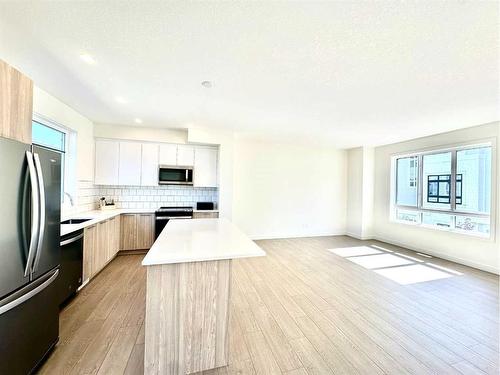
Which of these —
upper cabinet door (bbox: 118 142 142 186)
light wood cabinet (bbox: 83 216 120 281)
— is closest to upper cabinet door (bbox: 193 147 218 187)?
upper cabinet door (bbox: 118 142 142 186)

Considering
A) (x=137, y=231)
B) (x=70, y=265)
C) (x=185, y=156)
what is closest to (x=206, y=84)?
(x=185, y=156)

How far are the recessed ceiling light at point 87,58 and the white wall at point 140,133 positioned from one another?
247 centimetres

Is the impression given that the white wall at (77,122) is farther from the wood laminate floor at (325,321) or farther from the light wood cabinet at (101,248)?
the wood laminate floor at (325,321)

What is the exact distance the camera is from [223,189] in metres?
4.84

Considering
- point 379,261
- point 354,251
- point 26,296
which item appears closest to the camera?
point 26,296

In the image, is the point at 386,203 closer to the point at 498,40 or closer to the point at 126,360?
the point at 498,40

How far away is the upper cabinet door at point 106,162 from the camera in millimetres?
4410

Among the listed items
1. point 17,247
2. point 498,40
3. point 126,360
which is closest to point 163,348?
point 126,360

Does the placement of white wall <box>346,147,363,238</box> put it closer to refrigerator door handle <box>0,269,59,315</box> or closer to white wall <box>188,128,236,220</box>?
white wall <box>188,128,236,220</box>

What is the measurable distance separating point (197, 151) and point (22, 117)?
341 cm

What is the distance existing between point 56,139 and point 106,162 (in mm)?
1100

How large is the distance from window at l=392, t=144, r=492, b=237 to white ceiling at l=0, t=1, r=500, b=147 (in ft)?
2.93

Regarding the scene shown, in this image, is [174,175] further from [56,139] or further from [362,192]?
[362,192]

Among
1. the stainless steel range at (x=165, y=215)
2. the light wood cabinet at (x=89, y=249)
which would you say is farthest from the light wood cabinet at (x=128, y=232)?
the light wood cabinet at (x=89, y=249)
